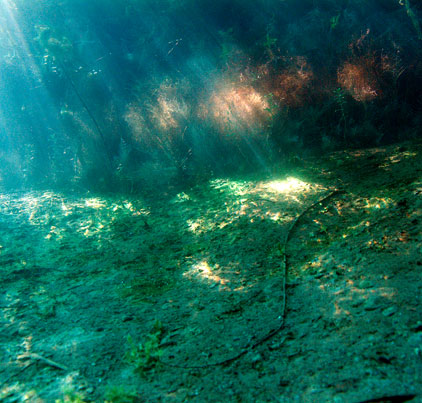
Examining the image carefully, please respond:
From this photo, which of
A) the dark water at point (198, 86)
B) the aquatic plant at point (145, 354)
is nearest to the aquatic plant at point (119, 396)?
the aquatic plant at point (145, 354)

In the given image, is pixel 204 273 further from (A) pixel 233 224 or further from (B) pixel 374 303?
(B) pixel 374 303

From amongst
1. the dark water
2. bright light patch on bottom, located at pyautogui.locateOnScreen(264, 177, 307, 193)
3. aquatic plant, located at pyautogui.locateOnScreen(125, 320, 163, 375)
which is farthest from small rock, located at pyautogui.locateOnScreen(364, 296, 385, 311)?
the dark water

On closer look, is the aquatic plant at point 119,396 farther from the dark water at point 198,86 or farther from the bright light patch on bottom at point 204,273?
the dark water at point 198,86

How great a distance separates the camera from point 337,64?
243 inches

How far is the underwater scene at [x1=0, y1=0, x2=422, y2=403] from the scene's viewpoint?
5.65 feet

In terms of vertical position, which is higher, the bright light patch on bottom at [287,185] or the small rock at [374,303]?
the bright light patch on bottom at [287,185]

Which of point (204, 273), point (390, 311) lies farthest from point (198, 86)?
point (390, 311)

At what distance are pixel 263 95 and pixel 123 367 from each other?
540 centimetres

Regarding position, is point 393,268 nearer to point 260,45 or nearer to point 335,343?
point 335,343

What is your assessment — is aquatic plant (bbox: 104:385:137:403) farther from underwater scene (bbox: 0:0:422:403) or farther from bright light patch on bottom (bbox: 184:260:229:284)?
bright light patch on bottom (bbox: 184:260:229:284)

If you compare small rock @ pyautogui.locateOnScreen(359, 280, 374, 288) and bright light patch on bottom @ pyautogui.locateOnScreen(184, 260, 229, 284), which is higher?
bright light patch on bottom @ pyautogui.locateOnScreen(184, 260, 229, 284)

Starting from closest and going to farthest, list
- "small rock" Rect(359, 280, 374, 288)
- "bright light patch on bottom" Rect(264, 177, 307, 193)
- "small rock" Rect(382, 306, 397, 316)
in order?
"small rock" Rect(382, 306, 397, 316), "small rock" Rect(359, 280, 374, 288), "bright light patch on bottom" Rect(264, 177, 307, 193)

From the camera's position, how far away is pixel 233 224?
3883mm

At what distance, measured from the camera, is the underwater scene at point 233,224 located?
1721 millimetres
